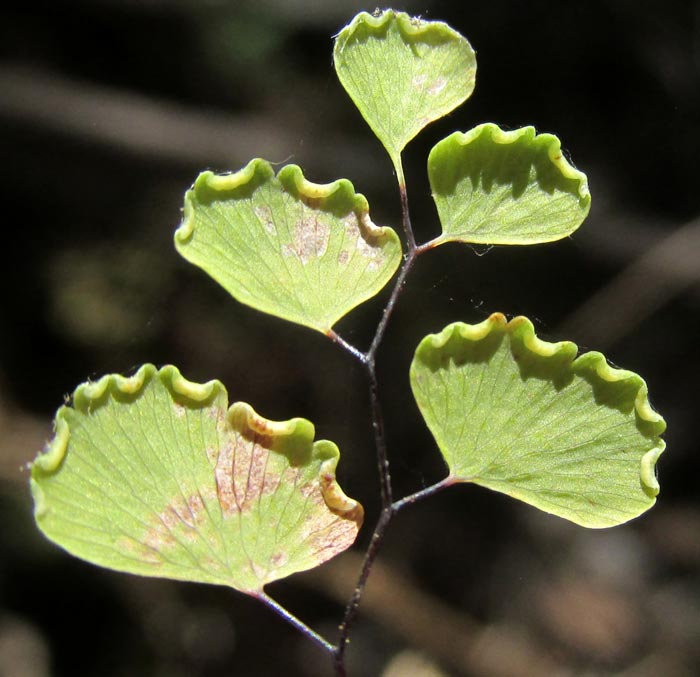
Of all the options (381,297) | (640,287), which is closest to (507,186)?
(381,297)

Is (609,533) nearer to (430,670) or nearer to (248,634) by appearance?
(430,670)

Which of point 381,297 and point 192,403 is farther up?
point 192,403

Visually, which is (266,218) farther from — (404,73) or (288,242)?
(404,73)

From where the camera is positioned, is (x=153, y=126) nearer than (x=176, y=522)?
No

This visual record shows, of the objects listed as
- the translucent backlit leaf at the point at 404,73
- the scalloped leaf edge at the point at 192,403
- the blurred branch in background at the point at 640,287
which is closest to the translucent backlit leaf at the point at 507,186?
the translucent backlit leaf at the point at 404,73

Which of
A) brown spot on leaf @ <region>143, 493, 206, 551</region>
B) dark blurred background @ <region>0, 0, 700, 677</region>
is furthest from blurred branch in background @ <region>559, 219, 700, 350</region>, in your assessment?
brown spot on leaf @ <region>143, 493, 206, 551</region>

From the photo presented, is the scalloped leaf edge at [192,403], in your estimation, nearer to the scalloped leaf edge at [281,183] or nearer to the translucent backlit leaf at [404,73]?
the scalloped leaf edge at [281,183]

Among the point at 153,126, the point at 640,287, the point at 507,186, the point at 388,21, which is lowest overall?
the point at 640,287
